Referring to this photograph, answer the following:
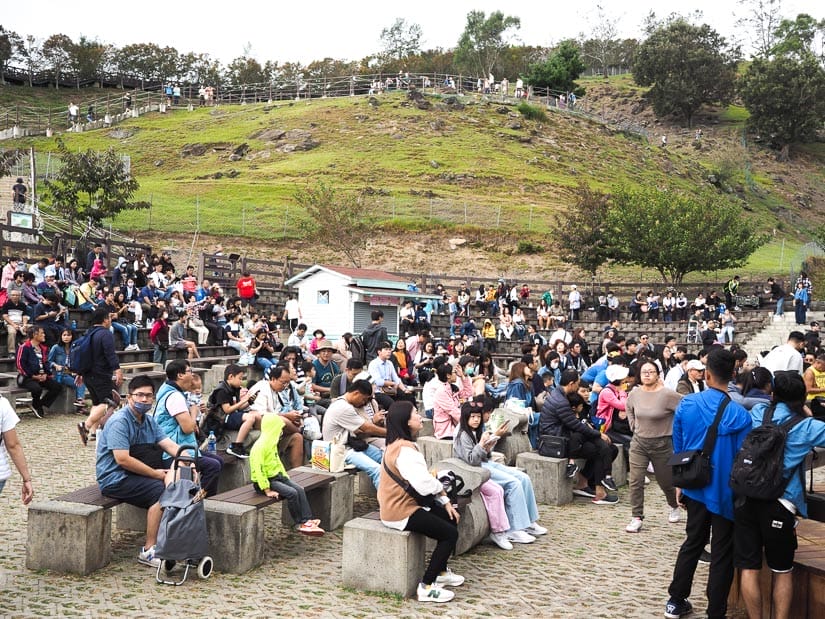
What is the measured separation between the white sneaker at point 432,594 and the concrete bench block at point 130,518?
2.92m

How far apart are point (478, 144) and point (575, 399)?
199 feet

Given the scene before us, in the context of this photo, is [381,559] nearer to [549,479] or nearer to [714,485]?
[714,485]

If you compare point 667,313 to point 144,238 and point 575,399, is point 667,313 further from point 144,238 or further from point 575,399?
point 144,238

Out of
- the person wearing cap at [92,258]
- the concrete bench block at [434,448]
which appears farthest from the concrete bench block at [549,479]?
the person wearing cap at [92,258]

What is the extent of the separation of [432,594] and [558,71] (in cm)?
8836

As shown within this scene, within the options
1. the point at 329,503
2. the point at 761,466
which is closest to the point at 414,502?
the point at 329,503

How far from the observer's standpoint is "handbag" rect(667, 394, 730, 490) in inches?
223

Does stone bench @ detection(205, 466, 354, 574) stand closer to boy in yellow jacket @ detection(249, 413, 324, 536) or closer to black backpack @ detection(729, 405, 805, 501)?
boy in yellow jacket @ detection(249, 413, 324, 536)

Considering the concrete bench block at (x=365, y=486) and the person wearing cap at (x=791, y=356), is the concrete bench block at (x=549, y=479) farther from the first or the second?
the person wearing cap at (x=791, y=356)

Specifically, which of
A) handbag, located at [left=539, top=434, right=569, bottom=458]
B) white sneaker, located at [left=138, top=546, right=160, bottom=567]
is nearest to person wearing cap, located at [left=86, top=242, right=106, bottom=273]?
handbag, located at [left=539, top=434, right=569, bottom=458]

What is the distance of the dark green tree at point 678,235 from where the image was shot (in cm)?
3797

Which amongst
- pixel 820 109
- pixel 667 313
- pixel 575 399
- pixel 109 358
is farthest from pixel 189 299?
pixel 820 109

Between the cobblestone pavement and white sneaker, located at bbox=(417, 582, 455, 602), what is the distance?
2.4 inches

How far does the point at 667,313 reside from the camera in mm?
30391
